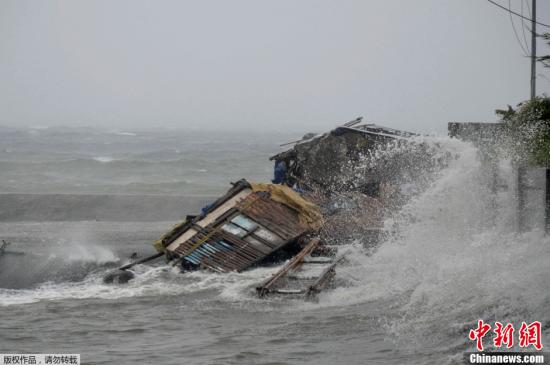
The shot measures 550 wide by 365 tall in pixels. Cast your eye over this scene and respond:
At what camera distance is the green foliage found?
1619 centimetres

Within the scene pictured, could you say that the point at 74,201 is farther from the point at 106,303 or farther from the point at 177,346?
the point at 177,346

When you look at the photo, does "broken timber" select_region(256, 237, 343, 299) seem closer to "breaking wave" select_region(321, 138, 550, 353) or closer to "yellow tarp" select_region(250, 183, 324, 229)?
"breaking wave" select_region(321, 138, 550, 353)

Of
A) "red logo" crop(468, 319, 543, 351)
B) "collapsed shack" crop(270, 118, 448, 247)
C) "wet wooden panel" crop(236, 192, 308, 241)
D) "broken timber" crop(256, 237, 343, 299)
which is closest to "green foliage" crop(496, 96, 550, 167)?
"collapsed shack" crop(270, 118, 448, 247)

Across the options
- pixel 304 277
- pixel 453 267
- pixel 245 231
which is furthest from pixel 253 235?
pixel 453 267

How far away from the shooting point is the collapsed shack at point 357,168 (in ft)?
64.0

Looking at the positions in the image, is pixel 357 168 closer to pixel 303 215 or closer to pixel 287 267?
pixel 303 215

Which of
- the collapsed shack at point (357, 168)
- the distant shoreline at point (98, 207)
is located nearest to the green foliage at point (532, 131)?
the collapsed shack at point (357, 168)

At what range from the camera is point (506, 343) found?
984 cm

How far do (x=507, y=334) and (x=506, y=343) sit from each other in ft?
1.12

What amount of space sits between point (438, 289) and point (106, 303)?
224 inches

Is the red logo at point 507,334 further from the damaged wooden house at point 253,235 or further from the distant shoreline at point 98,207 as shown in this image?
the distant shoreline at point 98,207

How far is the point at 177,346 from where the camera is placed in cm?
1118

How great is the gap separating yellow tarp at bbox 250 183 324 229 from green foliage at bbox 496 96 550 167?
4593mm

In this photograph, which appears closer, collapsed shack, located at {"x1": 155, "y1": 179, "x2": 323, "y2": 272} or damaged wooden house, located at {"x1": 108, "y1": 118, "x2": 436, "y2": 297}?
damaged wooden house, located at {"x1": 108, "y1": 118, "x2": 436, "y2": 297}
